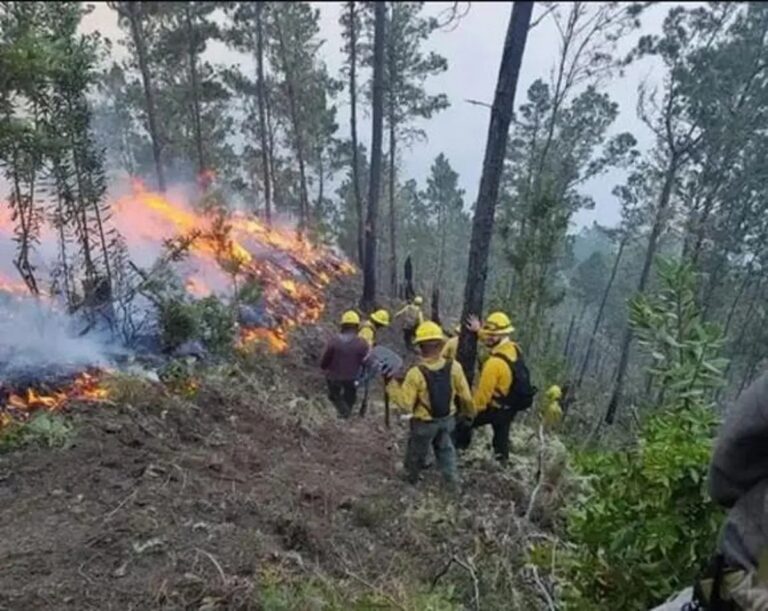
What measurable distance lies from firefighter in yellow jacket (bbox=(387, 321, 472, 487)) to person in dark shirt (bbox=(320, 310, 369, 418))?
136 inches

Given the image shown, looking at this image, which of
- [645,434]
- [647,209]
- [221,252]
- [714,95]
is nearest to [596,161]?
[647,209]

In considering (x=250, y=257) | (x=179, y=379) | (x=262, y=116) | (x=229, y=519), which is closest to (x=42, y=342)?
(x=179, y=379)

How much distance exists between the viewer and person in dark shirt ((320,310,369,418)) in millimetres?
10719

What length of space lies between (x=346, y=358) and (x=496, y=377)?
344 cm

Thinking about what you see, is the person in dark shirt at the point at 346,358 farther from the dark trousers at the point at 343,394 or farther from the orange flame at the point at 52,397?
the orange flame at the point at 52,397

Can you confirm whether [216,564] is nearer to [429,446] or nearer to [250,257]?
[429,446]

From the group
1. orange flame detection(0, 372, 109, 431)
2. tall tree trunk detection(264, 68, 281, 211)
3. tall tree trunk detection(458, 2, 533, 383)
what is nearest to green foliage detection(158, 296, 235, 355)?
orange flame detection(0, 372, 109, 431)

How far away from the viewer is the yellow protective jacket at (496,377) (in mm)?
7797

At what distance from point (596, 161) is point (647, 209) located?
4135mm

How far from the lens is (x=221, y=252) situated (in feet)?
44.3

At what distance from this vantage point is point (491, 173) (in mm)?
8656

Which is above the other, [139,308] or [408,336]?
[139,308]

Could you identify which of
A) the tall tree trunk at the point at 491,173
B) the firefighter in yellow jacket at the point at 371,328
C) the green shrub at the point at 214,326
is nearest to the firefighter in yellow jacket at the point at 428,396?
the tall tree trunk at the point at 491,173

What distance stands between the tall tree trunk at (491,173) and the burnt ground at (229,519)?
6.49 feet
